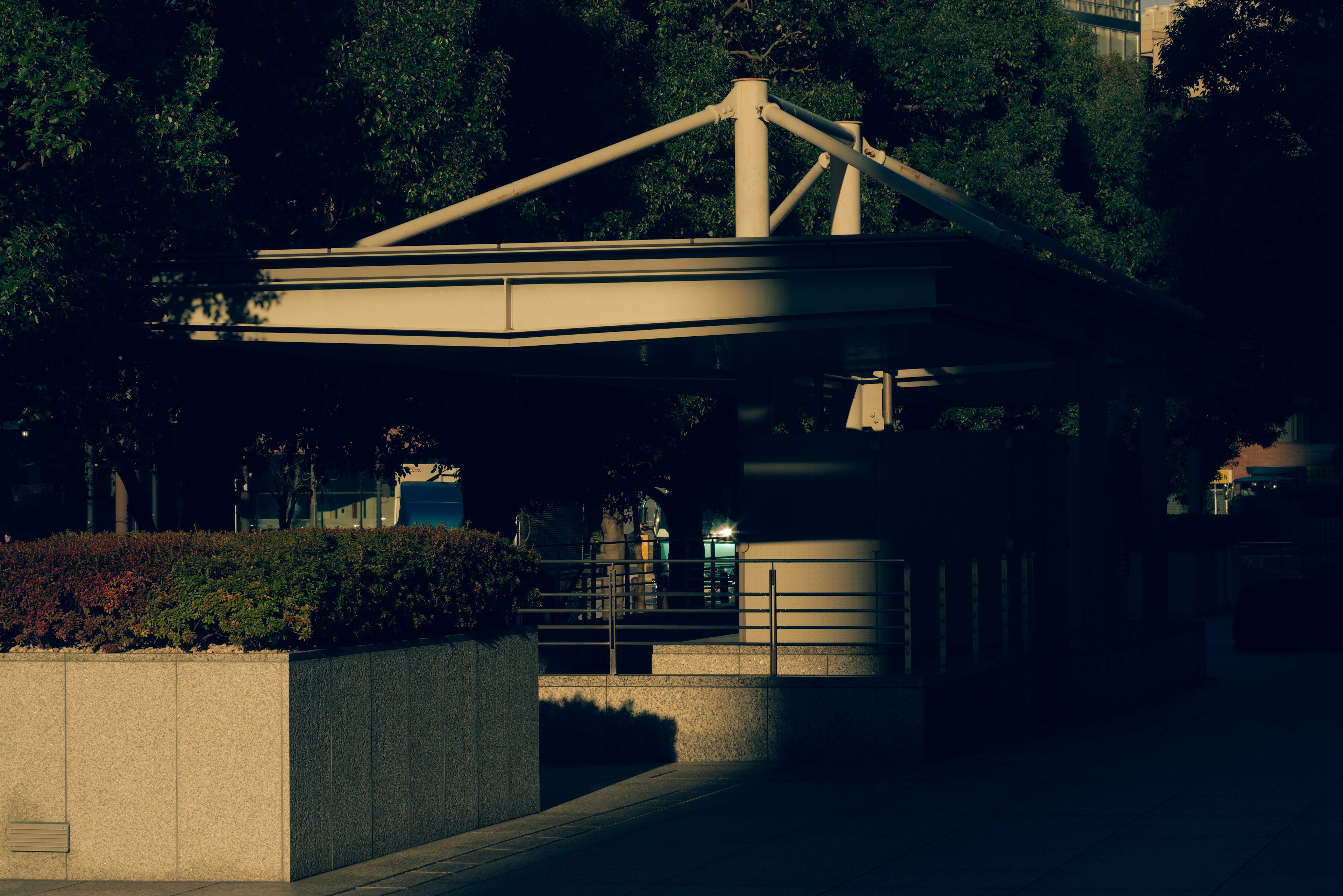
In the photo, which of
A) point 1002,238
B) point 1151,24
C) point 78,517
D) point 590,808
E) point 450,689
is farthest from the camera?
point 1151,24

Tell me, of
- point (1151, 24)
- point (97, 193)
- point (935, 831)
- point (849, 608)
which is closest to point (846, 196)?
point (849, 608)

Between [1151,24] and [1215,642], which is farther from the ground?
[1151,24]

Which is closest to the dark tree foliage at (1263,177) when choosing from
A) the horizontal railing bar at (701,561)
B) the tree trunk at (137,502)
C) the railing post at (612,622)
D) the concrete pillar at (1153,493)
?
the concrete pillar at (1153,493)

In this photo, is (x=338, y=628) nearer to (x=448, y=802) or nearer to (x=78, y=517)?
(x=448, y=802)

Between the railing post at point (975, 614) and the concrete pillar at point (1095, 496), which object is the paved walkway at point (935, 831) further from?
the concrete pillar at point (1095, 496)

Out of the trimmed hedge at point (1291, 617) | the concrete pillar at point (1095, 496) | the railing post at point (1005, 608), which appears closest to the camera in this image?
the railing post at point (1005, 608)

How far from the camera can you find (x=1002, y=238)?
1511 cm

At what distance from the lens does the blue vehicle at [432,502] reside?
62.8m

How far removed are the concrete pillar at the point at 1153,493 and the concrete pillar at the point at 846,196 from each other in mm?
3908

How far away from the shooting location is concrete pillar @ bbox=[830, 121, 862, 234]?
59.6 ft

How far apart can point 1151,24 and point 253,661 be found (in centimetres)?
10823

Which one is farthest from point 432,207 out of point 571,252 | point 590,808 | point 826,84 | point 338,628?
point 826,84

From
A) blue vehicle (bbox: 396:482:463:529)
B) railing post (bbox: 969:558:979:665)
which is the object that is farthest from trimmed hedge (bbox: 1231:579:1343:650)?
blue vehicle (bbox: 396:482:463:529)

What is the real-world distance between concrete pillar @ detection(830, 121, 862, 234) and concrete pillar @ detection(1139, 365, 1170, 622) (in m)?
3.91
